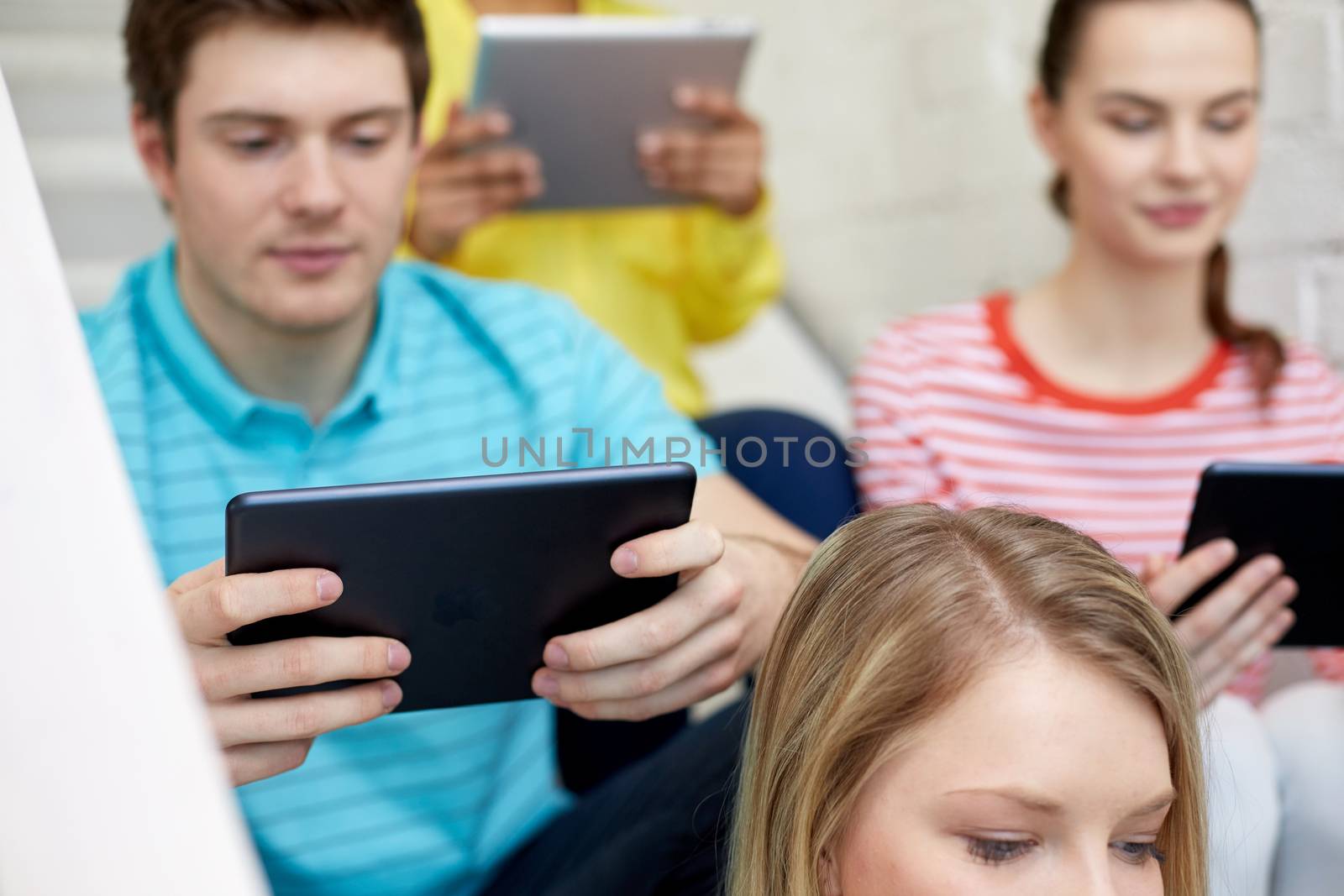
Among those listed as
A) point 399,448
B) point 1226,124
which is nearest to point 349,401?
point 399,448

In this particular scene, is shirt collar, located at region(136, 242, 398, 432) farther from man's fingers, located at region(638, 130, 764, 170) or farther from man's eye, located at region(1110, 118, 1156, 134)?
man's eye, located at region(1110, 118, 1156, 134)

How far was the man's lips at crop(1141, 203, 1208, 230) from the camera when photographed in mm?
1318

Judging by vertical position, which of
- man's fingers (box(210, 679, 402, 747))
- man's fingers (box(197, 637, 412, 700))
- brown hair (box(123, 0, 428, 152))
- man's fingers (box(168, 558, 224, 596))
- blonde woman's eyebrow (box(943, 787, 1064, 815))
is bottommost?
blonde woman's eyebrow (box(943, 787, 1064, 815))

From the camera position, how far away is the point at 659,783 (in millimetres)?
963

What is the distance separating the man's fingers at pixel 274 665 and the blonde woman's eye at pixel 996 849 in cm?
33

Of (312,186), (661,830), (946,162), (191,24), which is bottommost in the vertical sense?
(661,830)

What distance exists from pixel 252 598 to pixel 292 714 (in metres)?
0.09

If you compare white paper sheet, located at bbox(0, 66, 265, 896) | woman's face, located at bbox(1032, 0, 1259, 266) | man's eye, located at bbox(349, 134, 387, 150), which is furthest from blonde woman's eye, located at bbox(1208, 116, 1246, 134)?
white paper sheet, located at bbox(0, 66, 265, 896)

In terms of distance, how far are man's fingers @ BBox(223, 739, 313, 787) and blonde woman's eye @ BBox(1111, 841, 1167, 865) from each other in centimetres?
44

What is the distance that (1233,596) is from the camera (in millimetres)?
944

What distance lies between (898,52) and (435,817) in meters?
1.29

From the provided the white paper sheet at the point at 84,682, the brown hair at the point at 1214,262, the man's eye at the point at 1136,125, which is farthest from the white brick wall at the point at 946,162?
the white paper sheet at the point at 84,682

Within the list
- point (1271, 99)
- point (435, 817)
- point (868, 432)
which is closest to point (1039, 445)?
point (868, 432)

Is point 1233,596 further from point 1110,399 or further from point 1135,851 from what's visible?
point 1110,399
